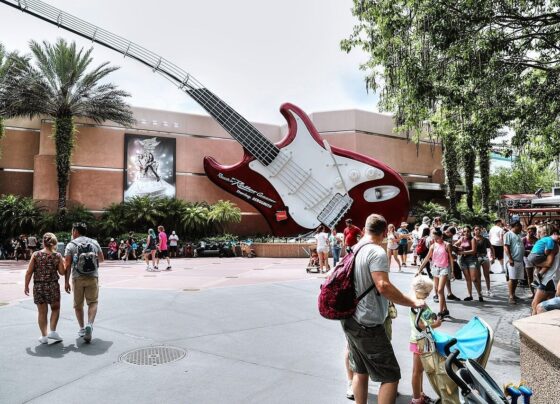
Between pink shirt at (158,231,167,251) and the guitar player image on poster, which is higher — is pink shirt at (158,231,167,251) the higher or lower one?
the lower one

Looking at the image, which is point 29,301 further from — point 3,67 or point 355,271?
point 3,67

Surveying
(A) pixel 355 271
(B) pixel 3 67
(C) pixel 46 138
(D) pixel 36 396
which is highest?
(B) pixel 3 67

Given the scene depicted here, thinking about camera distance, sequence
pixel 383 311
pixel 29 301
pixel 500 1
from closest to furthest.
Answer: pixel 383 311 < pixel 500 1 < pixel 29 301

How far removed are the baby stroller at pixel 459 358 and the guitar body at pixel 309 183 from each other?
17.6m

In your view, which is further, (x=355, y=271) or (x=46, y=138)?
(x=46, y=138)

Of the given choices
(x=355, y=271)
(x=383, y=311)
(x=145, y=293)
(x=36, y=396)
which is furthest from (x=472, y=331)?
(x=145, y=293)

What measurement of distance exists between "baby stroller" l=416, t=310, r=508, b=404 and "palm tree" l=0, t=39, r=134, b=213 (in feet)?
78.3

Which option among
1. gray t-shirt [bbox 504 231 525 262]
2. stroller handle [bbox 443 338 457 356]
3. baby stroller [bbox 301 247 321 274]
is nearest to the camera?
stroller handle [bbox 443 338 457 356]

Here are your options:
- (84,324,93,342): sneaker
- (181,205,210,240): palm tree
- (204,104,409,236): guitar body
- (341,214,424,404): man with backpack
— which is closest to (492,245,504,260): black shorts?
(204,104,409,236): guitar body

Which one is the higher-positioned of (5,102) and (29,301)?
(5,102)

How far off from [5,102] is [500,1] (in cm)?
2345

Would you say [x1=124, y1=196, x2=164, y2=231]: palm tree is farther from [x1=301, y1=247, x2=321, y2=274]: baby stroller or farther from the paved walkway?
the paved walkway

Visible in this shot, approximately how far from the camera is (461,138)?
11023mm

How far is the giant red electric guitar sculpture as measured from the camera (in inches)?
826
